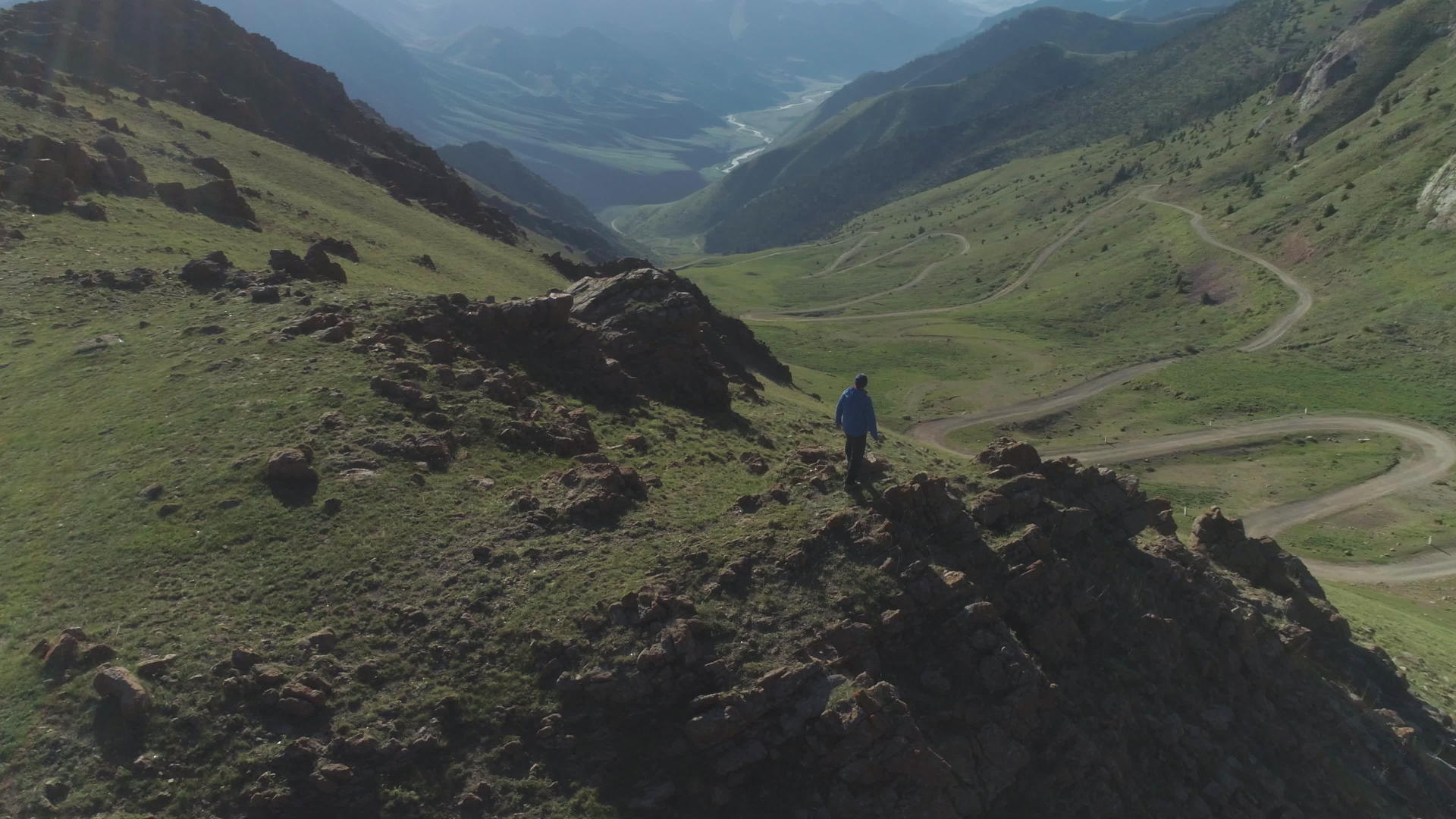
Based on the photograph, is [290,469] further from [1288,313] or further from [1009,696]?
[1288,313]

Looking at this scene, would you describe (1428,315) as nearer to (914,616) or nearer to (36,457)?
(914,616)

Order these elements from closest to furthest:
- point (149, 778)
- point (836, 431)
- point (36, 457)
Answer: point (149, 778)
point (36, 457)
point (836, 431)

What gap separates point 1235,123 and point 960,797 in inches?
7736

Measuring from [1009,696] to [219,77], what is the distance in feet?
334

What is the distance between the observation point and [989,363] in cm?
8744

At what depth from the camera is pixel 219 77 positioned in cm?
8575

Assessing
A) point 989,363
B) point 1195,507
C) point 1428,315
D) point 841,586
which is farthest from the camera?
point 989,363

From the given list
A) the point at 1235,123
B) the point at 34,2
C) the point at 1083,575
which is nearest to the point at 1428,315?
the point at 1083,575

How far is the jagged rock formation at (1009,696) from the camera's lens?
44.8 ft

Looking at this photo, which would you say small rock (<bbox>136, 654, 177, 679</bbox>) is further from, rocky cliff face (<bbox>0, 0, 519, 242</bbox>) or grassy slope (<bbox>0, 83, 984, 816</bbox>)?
rocky cliff face (<bbox>0, 0, 519, 242</bbox>)

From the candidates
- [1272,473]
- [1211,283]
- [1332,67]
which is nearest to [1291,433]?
[1272,473]

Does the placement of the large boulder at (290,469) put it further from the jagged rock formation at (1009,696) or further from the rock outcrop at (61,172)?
the rock outcrop at (61,172)

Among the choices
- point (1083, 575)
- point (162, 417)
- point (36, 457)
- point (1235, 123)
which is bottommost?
point (36, 457)

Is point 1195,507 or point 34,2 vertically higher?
point 34,2
